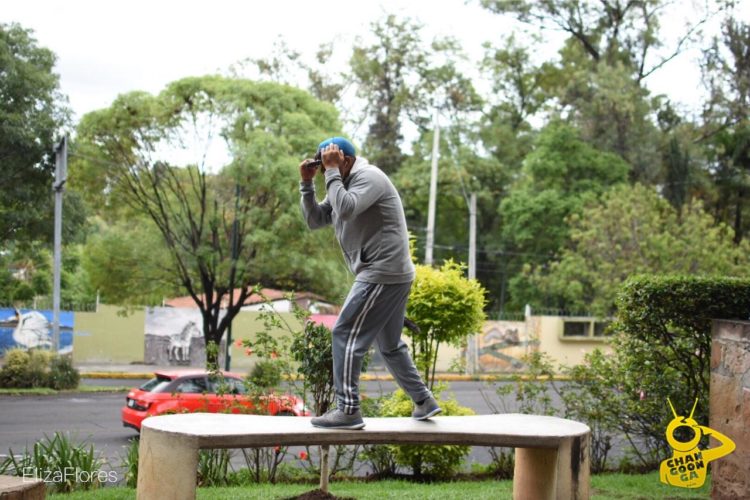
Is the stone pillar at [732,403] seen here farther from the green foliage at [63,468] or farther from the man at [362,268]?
the green foliage at [63,468]

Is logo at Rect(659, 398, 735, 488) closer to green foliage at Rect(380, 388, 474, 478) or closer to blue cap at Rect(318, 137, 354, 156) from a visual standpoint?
green foliage at Rect(380, 388, 474, 478)

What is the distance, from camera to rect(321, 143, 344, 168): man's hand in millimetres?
4953

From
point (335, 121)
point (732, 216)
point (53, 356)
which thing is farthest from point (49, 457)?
point (732, 216)

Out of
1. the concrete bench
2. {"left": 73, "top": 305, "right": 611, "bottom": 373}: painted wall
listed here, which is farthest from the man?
{"left": 73, "top": 305, "right": 611, "bottom": 373}: painted wall

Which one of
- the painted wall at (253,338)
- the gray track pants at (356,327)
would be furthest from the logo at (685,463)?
the painted wall at (253,338)

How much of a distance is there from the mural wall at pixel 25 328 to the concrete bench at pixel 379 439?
22.9 m

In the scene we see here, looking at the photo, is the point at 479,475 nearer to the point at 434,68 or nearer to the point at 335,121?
the point at 335,121

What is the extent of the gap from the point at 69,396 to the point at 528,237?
795 inches

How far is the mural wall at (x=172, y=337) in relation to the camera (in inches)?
1123

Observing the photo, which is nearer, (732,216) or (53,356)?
(53,356)

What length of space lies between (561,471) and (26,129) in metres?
18.5

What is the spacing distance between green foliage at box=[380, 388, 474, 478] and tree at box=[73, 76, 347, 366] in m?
12.7

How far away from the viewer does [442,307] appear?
8461mm

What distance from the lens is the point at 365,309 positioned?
16.5 feet
